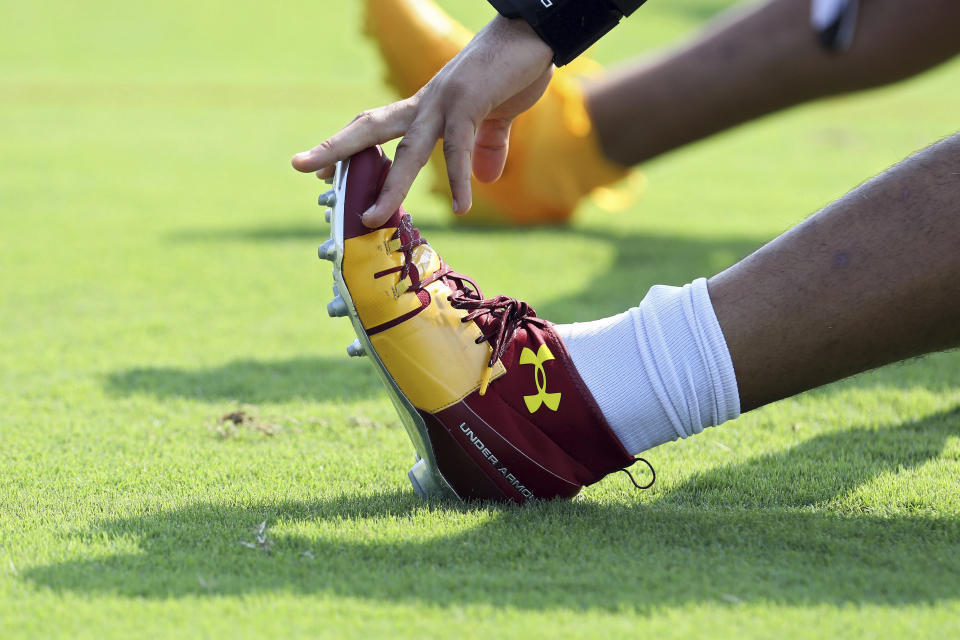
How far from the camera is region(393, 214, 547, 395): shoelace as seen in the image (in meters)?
1.09

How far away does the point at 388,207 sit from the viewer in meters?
1.07

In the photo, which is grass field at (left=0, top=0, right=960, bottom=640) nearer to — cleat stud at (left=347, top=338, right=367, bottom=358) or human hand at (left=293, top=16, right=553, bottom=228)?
cleat stud at (left=347, top=338, right=367, bottom=358)

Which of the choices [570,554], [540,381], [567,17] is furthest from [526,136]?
[570,554]

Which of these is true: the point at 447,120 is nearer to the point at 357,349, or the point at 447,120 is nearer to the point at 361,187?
the point at 361,187

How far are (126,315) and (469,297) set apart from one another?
1.06m

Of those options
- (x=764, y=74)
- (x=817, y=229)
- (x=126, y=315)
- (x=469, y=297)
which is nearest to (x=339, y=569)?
(x=469, y=297)

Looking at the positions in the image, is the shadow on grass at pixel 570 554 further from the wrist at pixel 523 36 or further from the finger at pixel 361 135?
the wrist at pixel 523 36

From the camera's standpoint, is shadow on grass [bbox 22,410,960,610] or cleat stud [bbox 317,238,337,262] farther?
cleat stud [bbox 317,238,337,262]

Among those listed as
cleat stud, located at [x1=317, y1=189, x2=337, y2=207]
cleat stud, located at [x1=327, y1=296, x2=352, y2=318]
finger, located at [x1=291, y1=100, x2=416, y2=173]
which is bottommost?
cleat stud, located at [x1=327, y1=296, x2=352, y2=318]

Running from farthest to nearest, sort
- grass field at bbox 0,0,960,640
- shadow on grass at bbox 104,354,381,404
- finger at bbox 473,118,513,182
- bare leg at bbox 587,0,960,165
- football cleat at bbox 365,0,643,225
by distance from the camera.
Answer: football cleat at bbox 365,0,643,225 → bare leg at bbox 587,0,960,165 → shadow on grass at bbox 104,354,381,404 → finger at bbox 473,118,513,182 → grass field at bbox 0,0,960,640

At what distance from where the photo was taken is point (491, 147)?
1.27m

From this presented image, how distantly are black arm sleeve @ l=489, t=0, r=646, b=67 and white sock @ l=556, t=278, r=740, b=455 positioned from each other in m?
0.27

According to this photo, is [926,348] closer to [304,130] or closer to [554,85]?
[554,85]

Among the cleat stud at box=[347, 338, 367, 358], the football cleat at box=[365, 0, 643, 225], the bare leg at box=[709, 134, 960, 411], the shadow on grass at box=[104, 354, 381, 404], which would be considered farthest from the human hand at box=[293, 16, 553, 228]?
the football cleat at box=[365, 0, 643, 225]
